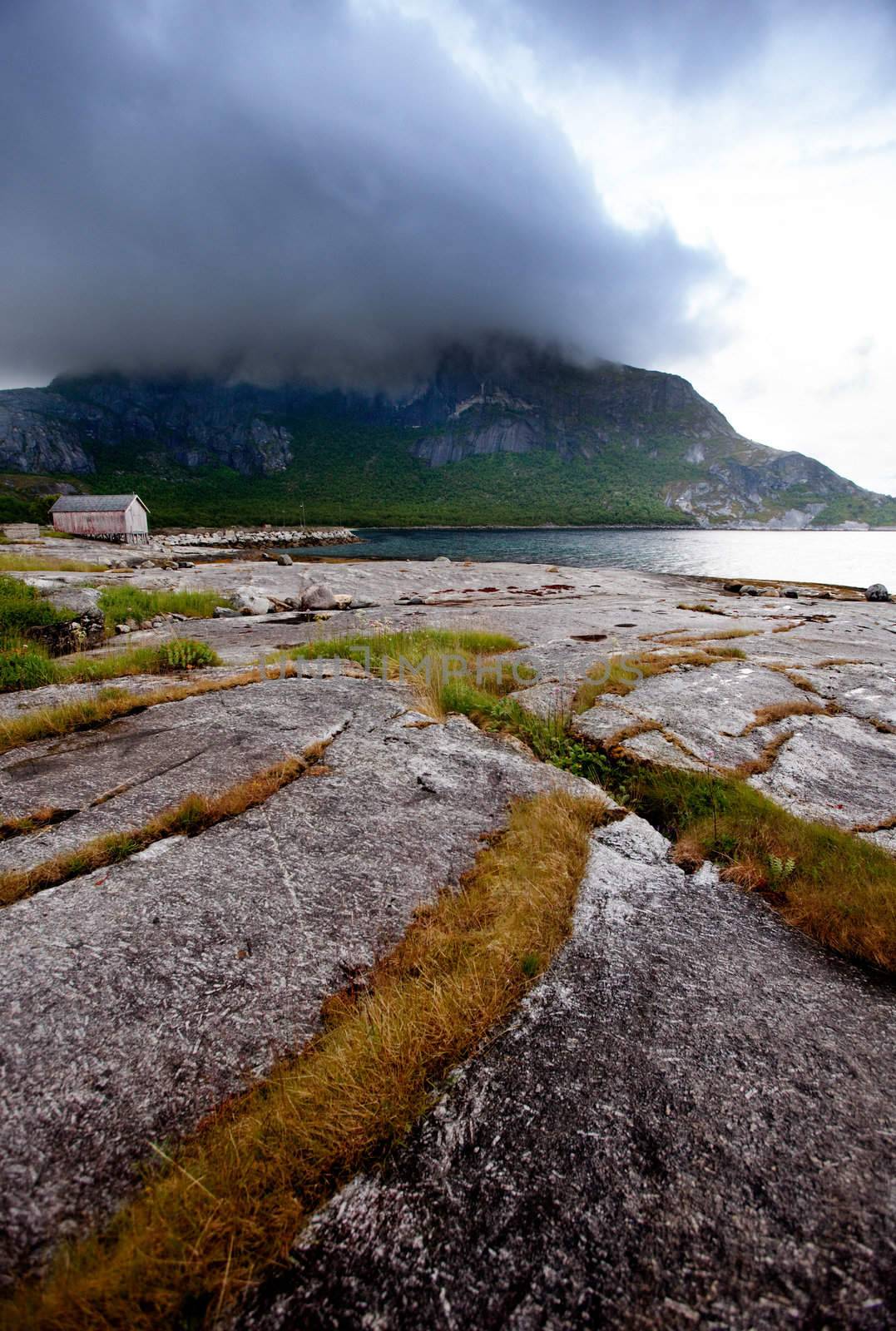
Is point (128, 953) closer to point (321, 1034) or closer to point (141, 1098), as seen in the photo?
point (141, 1098)

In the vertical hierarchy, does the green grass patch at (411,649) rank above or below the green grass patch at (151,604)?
above

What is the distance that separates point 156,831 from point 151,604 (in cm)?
1013

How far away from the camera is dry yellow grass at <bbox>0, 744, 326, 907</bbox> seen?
2.69 metres

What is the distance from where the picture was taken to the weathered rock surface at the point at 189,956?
1599mm

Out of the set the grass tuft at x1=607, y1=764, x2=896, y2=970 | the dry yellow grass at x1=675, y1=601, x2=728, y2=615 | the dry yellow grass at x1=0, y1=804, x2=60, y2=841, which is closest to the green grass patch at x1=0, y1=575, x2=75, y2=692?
the dry yellow grass at x1=0, y1=804, x2=60, y2=841

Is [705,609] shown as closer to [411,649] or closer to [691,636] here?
[691,636]

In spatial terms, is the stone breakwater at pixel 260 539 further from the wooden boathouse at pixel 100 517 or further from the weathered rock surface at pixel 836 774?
the weathered rock surface at pixel 836 774

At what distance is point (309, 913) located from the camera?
8.61 ft

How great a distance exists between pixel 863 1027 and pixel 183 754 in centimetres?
439

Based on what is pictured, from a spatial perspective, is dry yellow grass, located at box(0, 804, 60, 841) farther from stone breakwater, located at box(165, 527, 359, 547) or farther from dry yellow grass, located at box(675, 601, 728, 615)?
stone breakwater, located at box(165, 527, 359, 547)

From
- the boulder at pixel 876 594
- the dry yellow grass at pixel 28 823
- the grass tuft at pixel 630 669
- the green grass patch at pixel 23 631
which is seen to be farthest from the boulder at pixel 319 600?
the boulder at pixel 876 594

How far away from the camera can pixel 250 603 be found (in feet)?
43.3

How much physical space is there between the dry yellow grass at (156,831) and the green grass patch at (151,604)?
7778mm

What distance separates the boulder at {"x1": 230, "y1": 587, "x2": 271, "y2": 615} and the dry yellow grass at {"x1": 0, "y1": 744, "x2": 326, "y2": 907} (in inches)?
383
